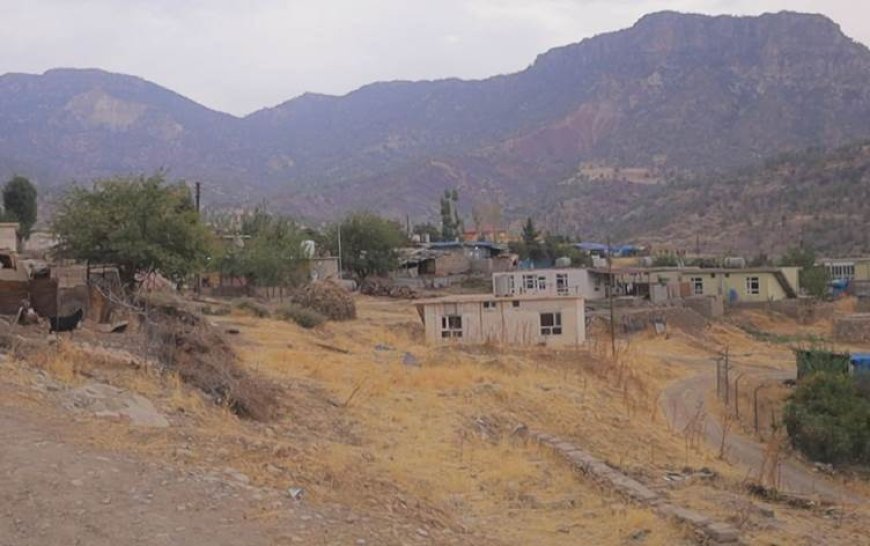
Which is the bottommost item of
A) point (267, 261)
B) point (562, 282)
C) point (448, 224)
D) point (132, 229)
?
point (562, 282)

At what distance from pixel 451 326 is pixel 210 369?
21.8 metres

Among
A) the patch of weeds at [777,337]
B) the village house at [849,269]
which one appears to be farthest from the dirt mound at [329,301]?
the village house at [849,269]

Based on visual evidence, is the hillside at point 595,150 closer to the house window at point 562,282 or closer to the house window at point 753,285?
the house window at point 753,285

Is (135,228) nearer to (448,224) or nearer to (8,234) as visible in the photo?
(8,234)

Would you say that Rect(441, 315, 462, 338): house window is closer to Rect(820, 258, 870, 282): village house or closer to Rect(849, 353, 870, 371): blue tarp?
Rect(849, 353, 870, 371): blue tarp

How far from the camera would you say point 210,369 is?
16266 mm

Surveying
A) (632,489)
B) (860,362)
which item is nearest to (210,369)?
(632,489)

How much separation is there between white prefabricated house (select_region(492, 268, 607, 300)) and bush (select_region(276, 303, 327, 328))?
→ 64.6 ft

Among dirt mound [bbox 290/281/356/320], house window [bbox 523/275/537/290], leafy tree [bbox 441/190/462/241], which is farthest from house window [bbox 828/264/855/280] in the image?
dirt mound [bbox 290/281/356/320]

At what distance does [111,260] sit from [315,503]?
23.6 meters

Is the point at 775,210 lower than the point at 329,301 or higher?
higher

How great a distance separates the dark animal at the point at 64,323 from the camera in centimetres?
1870

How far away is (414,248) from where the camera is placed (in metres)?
84.4

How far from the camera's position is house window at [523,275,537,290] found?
57.0 meters
